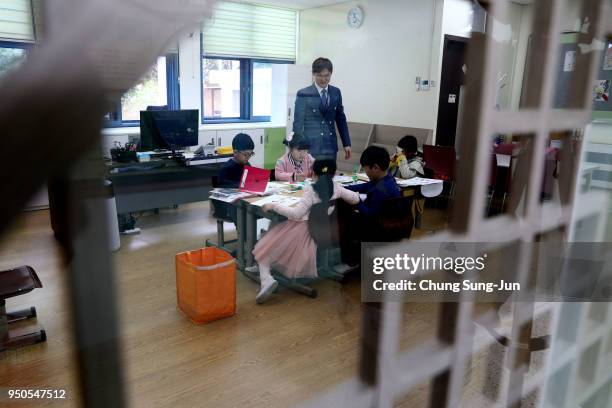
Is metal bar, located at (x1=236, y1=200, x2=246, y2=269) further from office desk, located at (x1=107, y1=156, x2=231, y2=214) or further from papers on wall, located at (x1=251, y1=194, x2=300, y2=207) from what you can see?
office desk, located at (x1=107, y1=156, x2=231, y2=214)

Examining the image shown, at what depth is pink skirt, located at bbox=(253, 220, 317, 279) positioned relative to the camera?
118 inches

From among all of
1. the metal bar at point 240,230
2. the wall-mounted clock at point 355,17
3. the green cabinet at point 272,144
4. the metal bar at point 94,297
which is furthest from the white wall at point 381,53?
the metal bar at point 94,297

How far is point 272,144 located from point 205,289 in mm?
4114

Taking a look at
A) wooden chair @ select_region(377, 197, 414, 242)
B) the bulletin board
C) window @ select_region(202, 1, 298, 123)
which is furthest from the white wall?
the bulletin board

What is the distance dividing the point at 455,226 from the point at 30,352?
2.36m

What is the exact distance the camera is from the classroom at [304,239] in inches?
10.0

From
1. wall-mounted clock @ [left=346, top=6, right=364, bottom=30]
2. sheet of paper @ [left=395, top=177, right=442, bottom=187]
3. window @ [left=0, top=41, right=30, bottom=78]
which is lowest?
sheet of paper @ [left=395, top=177, right=442, bottom=187]

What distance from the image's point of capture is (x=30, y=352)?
2281mm

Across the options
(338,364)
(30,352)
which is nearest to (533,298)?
(338,364)

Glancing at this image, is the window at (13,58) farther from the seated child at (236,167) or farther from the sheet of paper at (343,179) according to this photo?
the sheet of paper at (343,179)

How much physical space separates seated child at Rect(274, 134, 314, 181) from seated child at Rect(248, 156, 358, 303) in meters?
0.63

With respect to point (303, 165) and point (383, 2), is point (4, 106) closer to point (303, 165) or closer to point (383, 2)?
point (303, 165)

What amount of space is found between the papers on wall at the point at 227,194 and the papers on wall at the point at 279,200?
0.58ft

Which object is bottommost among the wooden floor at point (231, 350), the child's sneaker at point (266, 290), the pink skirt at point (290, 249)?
the wooden floor at point (231, 350)
